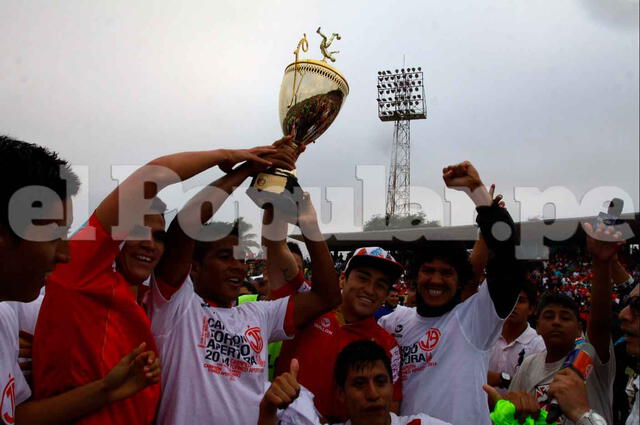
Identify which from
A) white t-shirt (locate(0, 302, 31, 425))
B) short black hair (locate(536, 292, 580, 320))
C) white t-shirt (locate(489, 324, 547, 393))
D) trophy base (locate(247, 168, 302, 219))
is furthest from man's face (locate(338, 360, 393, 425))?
white t-shirt (locate(489, 324, 547, 393))

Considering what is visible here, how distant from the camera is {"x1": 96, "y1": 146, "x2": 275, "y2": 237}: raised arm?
182cm

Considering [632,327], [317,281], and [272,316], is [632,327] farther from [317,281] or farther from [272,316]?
[272,316]

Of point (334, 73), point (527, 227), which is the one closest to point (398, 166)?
point (527, 227)

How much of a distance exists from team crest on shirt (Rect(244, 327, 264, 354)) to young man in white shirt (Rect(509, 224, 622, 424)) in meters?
1.26

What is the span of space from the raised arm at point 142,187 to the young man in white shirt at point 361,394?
2.81ft

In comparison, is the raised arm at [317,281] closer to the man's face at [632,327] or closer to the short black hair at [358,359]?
the short black hair at [358,359]

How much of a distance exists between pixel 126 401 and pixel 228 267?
781 millimetres

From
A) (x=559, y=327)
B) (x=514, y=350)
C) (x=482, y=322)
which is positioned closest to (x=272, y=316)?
(x=482, y=322)

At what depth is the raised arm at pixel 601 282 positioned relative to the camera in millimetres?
2312

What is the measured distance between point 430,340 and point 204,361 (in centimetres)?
118

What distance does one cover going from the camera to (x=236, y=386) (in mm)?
2168

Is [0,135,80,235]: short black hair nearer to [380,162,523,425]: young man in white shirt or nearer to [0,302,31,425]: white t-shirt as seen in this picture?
[0,302,31,425]: white t-shirt

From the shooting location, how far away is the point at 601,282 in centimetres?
240

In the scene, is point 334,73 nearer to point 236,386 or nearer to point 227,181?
point 227,181
